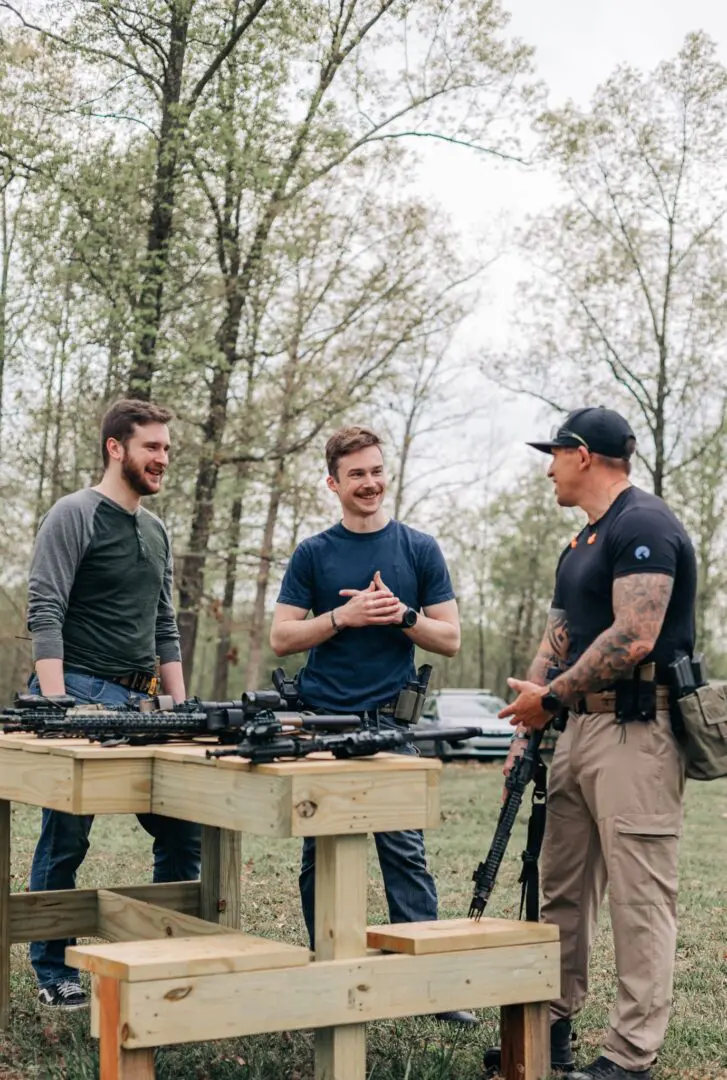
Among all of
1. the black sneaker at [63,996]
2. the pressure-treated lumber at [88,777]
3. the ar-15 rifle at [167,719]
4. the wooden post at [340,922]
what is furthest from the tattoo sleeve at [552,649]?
the black sneaker at [63,996]

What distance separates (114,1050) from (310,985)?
1.96ft

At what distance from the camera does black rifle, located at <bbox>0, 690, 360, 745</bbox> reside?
408cm

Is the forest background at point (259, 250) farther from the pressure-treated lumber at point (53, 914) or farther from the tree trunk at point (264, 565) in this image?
the pressure-treated lumber at point (53, 914)

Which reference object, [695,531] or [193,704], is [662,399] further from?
[193,704]

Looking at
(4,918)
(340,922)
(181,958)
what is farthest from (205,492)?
(181,958)

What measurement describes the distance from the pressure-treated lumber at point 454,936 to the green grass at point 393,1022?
0.50 metres

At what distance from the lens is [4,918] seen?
528 centimetres

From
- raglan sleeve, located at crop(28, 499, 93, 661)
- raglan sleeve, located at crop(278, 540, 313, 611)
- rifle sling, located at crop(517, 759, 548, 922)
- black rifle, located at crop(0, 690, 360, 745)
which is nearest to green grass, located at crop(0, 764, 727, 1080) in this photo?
rifle sling, located at crop(517, 759, 548, 922)

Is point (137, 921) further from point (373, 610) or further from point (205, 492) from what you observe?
point (205, 492)

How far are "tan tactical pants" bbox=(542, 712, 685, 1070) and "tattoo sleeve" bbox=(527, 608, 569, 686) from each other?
1.07 ft

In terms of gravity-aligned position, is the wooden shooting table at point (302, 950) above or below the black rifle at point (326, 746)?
below

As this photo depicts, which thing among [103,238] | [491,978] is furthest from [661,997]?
[103,238]

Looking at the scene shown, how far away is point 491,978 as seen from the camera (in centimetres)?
419

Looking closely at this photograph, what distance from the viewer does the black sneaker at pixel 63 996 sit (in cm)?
545
